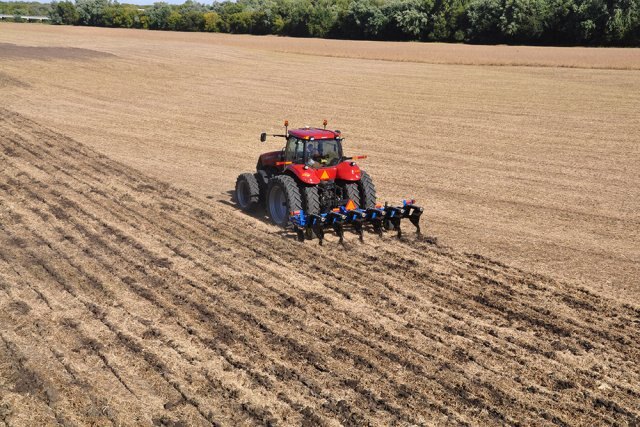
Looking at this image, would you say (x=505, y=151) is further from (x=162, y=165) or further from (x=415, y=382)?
(x=415, y=382)

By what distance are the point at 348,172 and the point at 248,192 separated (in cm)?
235

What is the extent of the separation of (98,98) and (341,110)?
1031cm

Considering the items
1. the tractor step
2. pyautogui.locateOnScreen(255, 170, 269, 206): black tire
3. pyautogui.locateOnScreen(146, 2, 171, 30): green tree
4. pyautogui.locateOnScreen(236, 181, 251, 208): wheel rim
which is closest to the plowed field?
the tractor step

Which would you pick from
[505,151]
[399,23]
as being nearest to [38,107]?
[505,151]

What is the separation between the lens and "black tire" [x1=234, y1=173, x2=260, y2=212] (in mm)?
14875

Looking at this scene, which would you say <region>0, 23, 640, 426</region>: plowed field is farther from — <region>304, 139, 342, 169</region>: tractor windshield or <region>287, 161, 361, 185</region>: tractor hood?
<region>304, 139, 342, 169</region>: tractor windshield

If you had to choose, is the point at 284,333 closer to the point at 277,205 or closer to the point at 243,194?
the point at 277,205

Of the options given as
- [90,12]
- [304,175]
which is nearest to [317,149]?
[304,175]

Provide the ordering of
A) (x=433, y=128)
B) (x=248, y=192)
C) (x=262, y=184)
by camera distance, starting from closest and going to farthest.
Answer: (x=248, y=192), (x=262, y=184), (x=433, y=128)

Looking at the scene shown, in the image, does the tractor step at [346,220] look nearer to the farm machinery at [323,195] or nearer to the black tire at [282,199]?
the farm machinery at [323,195]

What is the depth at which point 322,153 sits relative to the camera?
46.1 feet

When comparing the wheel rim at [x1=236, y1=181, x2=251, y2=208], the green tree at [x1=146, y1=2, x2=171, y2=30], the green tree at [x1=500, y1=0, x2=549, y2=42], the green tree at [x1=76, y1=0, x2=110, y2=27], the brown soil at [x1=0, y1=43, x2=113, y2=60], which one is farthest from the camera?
the green tree at [x1=76, y1=0, x2=110, y2=27]

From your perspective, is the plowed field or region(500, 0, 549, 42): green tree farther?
region(500, 0, 549, 42): green tree

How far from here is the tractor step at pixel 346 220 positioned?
13.1m
